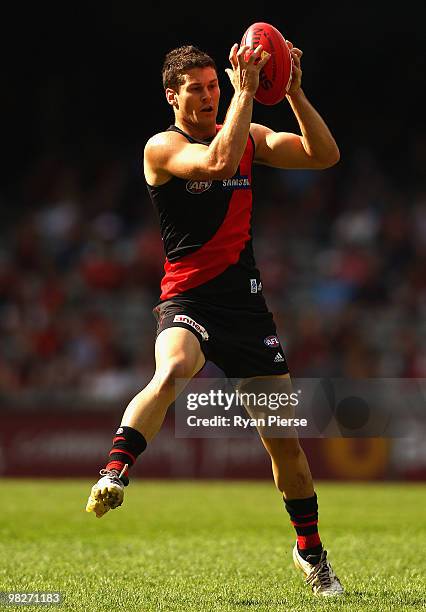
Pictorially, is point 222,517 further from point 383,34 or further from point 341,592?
point 383,34

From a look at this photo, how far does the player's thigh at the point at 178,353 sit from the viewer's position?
5293 millimetres

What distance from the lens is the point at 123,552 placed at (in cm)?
736

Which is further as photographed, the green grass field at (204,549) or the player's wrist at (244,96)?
the green grass field at (204,549)

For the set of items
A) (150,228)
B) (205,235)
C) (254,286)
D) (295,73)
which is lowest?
(150,228)

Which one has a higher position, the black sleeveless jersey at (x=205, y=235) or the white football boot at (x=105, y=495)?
the black sleeveless jersey at (x=205, y=235)

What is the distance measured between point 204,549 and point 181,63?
3.34 m

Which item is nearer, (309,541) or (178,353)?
(178,353)

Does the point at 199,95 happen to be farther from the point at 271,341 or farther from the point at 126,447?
the point at 126,447

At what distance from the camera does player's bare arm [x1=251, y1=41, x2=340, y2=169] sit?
19.2 ft

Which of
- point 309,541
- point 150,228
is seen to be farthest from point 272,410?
point 150,228

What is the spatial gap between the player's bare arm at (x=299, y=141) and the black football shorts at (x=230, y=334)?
0.85 meters

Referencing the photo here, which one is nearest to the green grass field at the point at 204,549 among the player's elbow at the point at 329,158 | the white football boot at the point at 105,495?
the white football boot at the point at 105,495

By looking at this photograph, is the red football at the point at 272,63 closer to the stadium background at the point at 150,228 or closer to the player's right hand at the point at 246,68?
the player's right hand at the point at 246,68

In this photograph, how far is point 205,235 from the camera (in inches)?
227
